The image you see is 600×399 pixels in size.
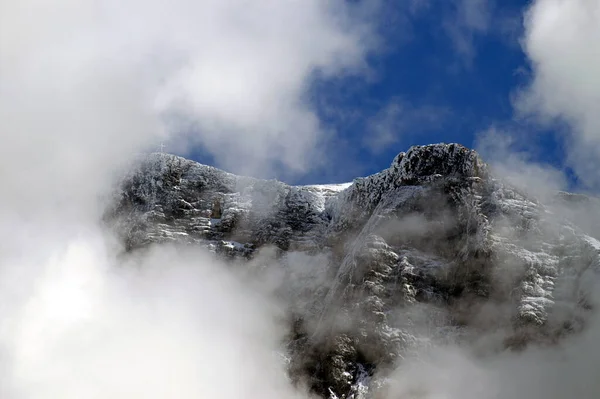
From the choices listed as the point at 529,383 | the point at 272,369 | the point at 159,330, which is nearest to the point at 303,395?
the point at 272,369

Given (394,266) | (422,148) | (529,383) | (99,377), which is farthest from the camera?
(99,377)

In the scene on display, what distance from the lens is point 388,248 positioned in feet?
392

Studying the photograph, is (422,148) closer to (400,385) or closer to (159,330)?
(400,385)

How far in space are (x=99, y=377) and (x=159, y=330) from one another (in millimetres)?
12715

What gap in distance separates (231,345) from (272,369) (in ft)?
42.6

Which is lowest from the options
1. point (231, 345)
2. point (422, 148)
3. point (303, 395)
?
point (303, 395)

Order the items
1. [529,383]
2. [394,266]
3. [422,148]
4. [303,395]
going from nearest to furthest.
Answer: [529,383] < [303,395] < [394,266] < [422,148]

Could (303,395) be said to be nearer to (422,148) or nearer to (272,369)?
(272,369)

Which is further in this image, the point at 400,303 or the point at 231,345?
the point at 231,345

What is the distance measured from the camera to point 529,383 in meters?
97.4

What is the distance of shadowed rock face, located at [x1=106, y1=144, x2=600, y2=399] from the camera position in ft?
352

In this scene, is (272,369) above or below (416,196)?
below

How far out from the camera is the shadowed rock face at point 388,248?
107 metres

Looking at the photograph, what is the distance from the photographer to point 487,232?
113 metres
